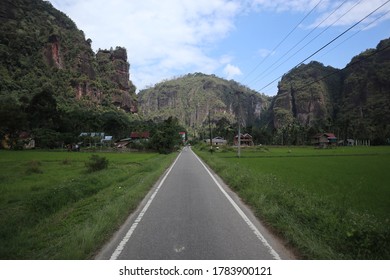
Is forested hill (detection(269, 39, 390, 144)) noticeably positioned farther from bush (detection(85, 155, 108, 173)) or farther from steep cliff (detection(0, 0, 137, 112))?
steep cliff (detection(0, 0, 137, 112))

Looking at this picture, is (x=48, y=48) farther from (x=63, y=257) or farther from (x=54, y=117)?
(x=63, y=257)

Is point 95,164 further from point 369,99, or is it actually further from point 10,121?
point 369,99

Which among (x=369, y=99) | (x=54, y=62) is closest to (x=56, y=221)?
(x=54, y=62)

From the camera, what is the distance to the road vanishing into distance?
5.30 metres

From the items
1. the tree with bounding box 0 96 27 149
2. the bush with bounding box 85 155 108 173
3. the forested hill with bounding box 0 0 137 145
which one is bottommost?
the bush with bounding box 85 155 108 173

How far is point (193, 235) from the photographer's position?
21.3ft

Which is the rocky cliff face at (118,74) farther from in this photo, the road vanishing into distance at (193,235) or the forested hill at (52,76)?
the road vanishing into distance at (193,235)

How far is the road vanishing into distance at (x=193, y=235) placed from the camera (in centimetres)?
530

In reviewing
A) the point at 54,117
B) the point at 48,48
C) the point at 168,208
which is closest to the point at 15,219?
the point at 168,208

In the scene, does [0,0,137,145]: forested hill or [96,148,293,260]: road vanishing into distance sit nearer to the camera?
[96,148,293,260]: road vanishing into distance

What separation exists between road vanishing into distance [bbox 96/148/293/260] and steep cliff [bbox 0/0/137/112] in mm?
81453

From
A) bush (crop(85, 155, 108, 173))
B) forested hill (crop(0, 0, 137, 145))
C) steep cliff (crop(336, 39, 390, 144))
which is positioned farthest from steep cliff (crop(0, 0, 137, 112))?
steep cliff (crop(336, 39, 390, 144))

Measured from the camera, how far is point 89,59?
486 ft
